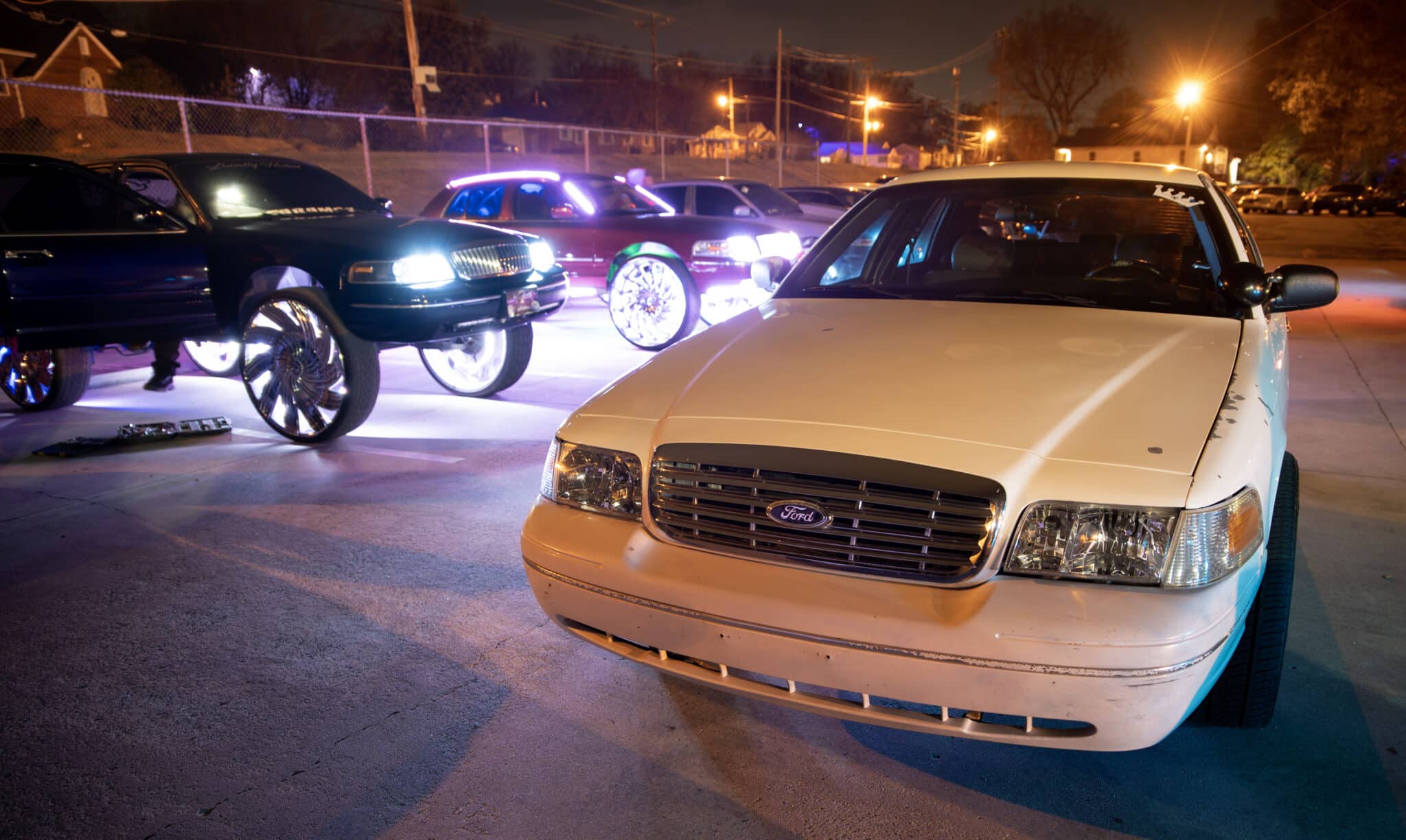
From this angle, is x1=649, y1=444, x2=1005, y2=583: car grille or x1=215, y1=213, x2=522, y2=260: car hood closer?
x1=649, y1=444, x2=1005, y2=583: car grille

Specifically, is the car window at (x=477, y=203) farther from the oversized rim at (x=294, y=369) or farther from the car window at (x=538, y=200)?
the oversized rim at (x=294, y=369)

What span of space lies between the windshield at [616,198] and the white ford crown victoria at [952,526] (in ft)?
23.1

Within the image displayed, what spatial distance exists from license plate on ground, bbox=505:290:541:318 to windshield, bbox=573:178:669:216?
3.57m

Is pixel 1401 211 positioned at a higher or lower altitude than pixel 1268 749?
higher

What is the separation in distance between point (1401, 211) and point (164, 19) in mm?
59671

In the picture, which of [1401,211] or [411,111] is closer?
[1401,211]

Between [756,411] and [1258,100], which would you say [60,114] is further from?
[1258,100]

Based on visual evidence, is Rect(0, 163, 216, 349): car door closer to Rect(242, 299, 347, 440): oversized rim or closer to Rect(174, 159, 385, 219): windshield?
Rect(174, 159, 385, 219): windshield

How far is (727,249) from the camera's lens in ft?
28.3

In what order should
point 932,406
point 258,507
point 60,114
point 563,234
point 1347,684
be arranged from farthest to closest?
point 60,114 < point 563,234 < point 258,507 < point 1347,684 < point 932,406

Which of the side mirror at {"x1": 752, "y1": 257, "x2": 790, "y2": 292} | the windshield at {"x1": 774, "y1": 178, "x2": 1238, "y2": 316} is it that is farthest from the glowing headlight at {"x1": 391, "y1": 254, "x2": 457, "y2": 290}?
the windshield at {"x1": 774, "y1": 178, "x2": 1238, "y2": 316}

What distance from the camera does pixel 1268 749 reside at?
254 cm

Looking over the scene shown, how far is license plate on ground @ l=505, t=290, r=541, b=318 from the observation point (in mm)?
6035

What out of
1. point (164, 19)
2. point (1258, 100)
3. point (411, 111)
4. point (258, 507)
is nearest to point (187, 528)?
point (258, 507)
